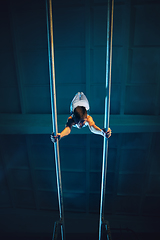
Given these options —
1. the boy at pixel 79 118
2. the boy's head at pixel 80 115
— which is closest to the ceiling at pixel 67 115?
the boy at pixel 79 118

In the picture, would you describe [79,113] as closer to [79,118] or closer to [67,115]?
[79,118]

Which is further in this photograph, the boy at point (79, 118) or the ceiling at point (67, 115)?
the ceiling at point (67, 115)

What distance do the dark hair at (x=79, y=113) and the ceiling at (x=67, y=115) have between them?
6.09 feet

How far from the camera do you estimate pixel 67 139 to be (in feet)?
17.0

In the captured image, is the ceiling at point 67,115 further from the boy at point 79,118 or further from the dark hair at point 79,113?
the dark hair at point 79,113

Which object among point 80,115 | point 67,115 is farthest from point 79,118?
point 67,115

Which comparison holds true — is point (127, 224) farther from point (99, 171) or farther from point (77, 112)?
point (77, 112)

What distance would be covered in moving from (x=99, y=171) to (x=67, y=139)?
1.74 meters

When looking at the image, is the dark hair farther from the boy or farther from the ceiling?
the ceiling

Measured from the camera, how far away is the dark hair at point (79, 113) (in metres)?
2.66

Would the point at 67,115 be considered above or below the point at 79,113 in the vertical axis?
above

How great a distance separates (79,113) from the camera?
2.66 m

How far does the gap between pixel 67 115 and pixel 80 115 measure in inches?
89.8

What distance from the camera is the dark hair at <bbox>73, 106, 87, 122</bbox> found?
2.66 m
